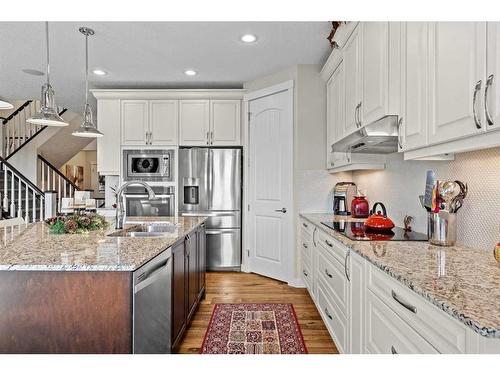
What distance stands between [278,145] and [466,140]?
2885 millimetres

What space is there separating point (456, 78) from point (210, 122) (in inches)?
140

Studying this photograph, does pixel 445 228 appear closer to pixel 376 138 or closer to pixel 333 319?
pixel 376 138

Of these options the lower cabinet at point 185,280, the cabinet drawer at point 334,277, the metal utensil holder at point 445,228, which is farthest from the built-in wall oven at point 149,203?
the metal utensil holder at point 445,228

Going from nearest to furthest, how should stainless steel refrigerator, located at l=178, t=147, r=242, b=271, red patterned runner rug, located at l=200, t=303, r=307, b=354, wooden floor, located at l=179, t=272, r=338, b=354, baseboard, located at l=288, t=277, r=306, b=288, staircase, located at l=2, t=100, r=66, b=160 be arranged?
red patterned runner rug, located at l=200, t=303, r=307, b=354 → wooden floor, located at l=179, t=272, r=338, b=354 → baseboard, located at l=288, t=277, r=306, b=288 → stainless steel refrigerator, located at l=178, t=147, r=242, b=271 → staircase, located at l=2, t=100, r=66, b=160

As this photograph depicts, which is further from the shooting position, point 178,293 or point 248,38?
point 248,38

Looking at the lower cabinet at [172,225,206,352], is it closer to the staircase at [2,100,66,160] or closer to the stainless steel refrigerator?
the stainless steel refrigerator

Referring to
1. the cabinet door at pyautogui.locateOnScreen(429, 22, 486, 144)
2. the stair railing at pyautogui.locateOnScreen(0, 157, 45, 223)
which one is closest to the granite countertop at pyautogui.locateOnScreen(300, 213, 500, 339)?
the cabinet door at pyautogui.locateOnScreen(429, 22, 486, 144)

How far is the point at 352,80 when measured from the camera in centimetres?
265

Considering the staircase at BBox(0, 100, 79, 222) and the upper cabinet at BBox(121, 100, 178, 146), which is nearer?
the upper cabinet at BBox(121, 100, 178, 146)

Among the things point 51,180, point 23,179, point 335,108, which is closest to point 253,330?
point 335,108

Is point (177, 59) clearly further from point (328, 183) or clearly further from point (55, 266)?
point (55, 266)

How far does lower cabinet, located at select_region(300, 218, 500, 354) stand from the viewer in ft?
2.89
